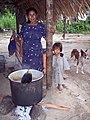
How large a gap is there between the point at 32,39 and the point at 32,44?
95 millimetres

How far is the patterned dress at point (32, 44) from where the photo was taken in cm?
473

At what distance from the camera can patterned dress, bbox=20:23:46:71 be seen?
473 cm

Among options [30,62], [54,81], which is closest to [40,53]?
[30,62]

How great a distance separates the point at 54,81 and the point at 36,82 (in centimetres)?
160

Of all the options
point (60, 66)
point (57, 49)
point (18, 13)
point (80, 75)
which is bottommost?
point (80, 75)

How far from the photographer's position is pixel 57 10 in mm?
6031

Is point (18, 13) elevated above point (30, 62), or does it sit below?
above

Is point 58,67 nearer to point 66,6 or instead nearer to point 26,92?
point 66,6

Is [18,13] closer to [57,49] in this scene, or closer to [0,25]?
[57,49]

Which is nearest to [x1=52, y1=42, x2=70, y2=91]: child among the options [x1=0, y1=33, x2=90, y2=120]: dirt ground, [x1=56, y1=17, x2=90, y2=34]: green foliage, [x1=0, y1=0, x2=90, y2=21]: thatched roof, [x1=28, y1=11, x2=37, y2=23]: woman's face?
[x1=0, y1=33, x2=90, y2=120]: dirt ground

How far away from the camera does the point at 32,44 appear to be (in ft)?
15.8

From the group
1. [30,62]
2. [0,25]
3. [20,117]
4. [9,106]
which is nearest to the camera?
[20,117]

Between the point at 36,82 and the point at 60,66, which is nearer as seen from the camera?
the point at 36,82

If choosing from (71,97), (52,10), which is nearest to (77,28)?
(52,10)
